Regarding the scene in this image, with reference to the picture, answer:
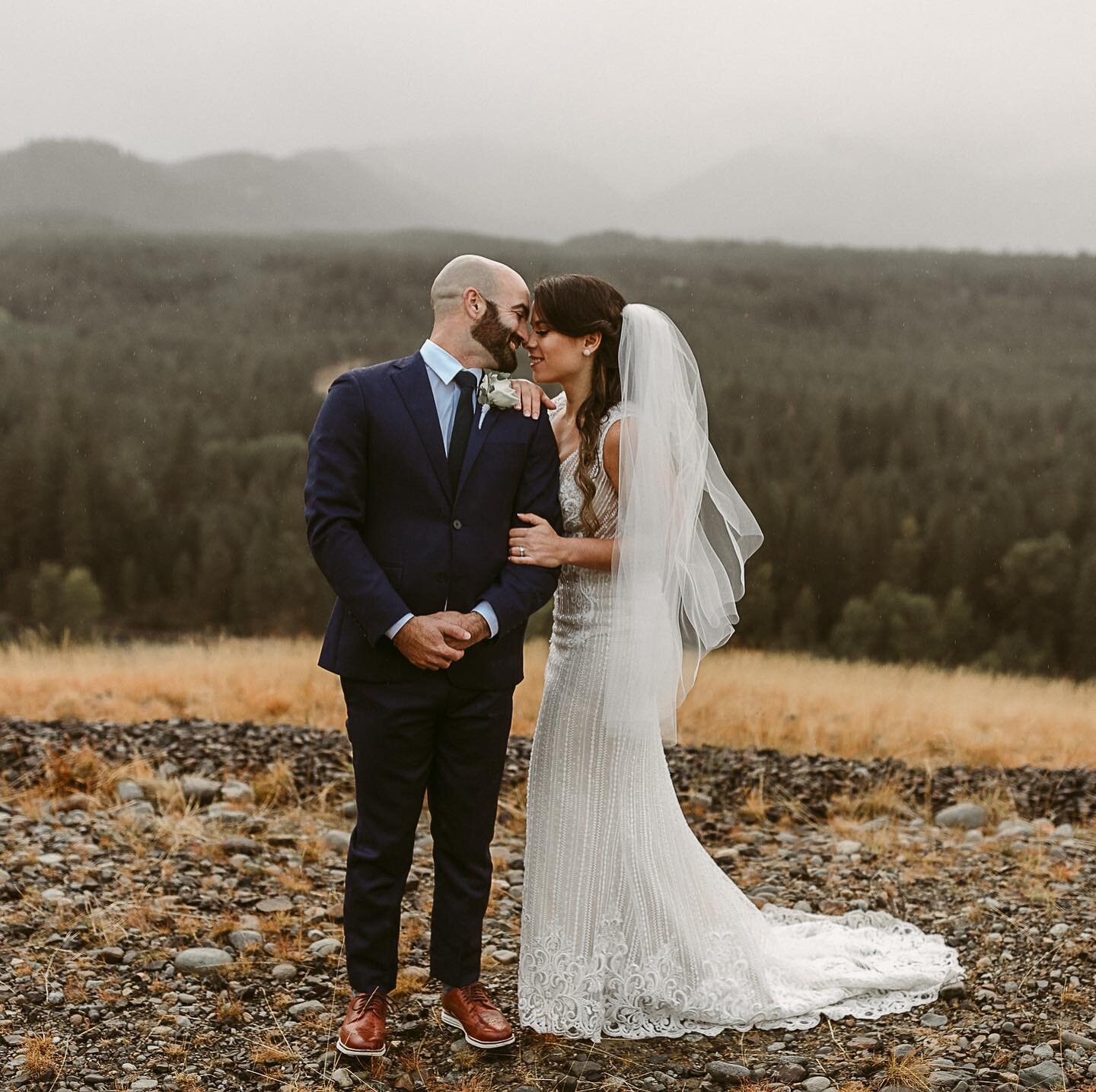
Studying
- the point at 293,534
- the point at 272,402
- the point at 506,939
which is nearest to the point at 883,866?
the point at 506,939

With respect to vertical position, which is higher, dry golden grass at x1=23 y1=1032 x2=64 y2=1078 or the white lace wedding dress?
the white lace wedding dress

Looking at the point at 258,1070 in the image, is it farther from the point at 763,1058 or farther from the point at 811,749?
the point at 811,749

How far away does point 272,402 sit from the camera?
76000 millimetres

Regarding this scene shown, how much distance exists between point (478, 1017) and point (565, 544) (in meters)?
1.67

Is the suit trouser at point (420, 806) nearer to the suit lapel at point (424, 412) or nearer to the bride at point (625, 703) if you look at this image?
the bride at point (625, 703)

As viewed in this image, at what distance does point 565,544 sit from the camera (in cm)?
375

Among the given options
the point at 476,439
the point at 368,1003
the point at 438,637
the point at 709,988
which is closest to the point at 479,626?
the point at 438,637

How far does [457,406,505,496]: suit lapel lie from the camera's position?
356cm

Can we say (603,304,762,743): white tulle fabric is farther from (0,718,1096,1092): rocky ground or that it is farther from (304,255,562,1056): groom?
(0,718,1096,1092): rocky ground

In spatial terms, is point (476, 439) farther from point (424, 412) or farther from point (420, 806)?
point (420, 806)

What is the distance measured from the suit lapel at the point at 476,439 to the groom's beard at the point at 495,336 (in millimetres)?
171

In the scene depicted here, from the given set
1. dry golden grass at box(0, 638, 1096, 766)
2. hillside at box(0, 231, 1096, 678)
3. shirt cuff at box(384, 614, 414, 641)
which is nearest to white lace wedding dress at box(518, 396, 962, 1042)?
shirt cuff at box(384, 614, 414, 641)

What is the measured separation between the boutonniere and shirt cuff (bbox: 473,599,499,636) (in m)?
0.64

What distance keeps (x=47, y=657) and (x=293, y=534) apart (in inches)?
1614
